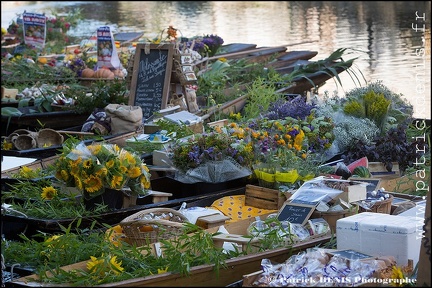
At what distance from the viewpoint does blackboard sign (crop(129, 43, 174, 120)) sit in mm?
7625

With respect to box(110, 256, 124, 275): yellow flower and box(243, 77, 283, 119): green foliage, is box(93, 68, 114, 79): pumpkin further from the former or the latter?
box(110, 256, 124, 275): yellow flower

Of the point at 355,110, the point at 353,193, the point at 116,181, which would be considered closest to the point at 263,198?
the point at 353,193

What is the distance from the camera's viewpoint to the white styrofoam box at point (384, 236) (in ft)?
13.1

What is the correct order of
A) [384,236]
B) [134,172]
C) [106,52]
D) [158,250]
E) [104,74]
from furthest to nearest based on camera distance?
1. [106,52]
2. [104,74]
3. [134,172]
4. [158,250]
5. [384,236]

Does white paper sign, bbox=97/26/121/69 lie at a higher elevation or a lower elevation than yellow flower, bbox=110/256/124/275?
higher

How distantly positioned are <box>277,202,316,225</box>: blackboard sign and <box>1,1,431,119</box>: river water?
4.31 metres

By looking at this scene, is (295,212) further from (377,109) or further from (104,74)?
(104,74)

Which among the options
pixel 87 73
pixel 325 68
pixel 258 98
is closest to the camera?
pixel 258 98

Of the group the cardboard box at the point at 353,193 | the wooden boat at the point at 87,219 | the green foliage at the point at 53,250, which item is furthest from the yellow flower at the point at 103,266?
the cardboard box at the point at 353,193

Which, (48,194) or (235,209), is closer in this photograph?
(48,194)

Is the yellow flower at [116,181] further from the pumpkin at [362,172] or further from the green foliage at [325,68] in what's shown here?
the green foliage at [325,68]

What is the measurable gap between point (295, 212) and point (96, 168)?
113 cm

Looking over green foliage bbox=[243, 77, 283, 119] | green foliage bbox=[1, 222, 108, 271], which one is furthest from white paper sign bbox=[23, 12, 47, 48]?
green foliage bbox=[1, 222, 108, 271]

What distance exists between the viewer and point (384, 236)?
4.03 meters
